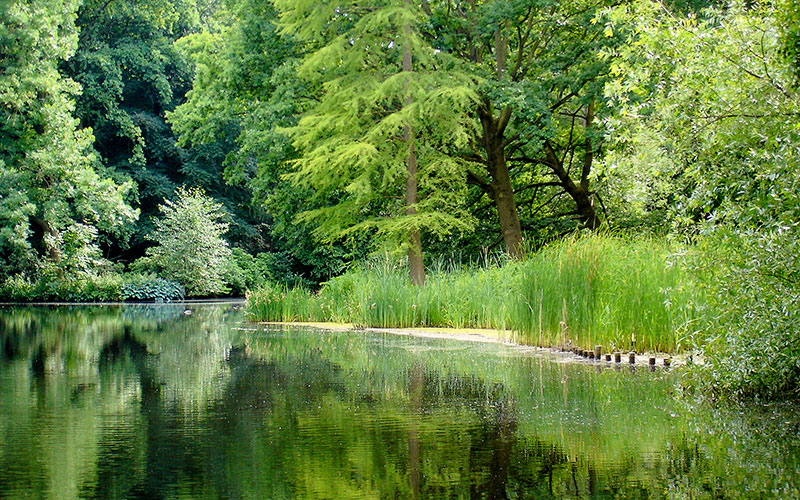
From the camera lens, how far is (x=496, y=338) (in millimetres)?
12102

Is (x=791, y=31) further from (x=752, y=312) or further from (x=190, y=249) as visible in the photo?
(x=190, y=249)

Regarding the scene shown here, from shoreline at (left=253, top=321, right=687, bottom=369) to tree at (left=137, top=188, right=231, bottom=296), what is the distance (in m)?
17.8

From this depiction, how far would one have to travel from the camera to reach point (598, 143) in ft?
63.4

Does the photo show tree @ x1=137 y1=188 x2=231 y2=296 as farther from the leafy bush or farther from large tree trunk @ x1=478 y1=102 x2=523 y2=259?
the leafy bush

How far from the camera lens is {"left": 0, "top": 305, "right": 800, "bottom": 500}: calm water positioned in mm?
4090

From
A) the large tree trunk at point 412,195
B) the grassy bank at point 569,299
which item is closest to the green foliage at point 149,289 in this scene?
the large tree trunk at point 412,195

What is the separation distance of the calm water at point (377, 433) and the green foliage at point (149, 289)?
22.6 m

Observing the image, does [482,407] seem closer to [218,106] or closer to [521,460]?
[521,460]

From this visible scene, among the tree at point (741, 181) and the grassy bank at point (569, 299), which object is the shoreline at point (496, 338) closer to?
the grassy bank at point (569, 299)

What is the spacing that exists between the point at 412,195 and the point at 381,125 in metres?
1.75

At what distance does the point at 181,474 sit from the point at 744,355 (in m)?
3.93

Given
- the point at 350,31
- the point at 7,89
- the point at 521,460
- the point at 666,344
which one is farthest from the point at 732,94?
the point at 7,89

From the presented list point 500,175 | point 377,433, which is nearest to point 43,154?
point 500,175

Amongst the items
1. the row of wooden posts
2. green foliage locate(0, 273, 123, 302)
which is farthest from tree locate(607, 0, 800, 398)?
green foliage locate(0, 273, 123, 302)
